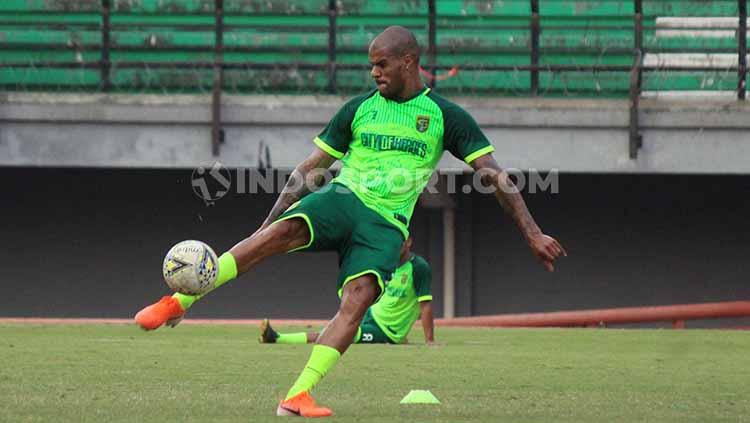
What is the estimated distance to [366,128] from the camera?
7.22 m

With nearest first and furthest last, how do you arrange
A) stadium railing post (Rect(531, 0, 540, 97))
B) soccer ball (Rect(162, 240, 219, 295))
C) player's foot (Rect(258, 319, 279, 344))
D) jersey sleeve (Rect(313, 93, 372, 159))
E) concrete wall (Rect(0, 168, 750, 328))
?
soccer ball (Rect(162, 240, 219, 295)), jersey sleeve (Rect(313, 93, 372, 159)), player's foot (Rect(258, 319, 279, 344)), stadium railing post (Rect(531, 0, 540, 97)), concrete wall (Rect(0, 168, 750, 328))

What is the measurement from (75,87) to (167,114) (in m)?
2.33

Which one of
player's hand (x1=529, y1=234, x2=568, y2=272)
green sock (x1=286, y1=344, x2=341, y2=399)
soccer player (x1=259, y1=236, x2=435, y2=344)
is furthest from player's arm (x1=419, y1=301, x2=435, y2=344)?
green sock (x1=286, y1=344, x2=341, y2=399)

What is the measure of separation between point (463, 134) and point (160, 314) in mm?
1857

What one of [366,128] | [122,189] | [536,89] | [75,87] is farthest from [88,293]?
[366,128]

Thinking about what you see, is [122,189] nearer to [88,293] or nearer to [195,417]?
[88,293]

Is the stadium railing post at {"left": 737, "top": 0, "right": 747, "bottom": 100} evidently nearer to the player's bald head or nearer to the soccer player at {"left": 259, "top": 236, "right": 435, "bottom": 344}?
the soccer player at {"left": 259, "top": 236, "right": 435, "bottom": 344}

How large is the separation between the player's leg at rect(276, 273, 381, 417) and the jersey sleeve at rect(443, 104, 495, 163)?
842mm

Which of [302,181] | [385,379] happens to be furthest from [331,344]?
[385,379]

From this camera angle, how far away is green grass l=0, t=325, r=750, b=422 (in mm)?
6855

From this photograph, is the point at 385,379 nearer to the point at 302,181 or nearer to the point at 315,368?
the point at 302,181

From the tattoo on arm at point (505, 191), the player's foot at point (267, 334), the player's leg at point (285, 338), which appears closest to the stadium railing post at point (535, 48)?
the player's leg at point (285, 338)

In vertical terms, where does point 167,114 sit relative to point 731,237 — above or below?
above
